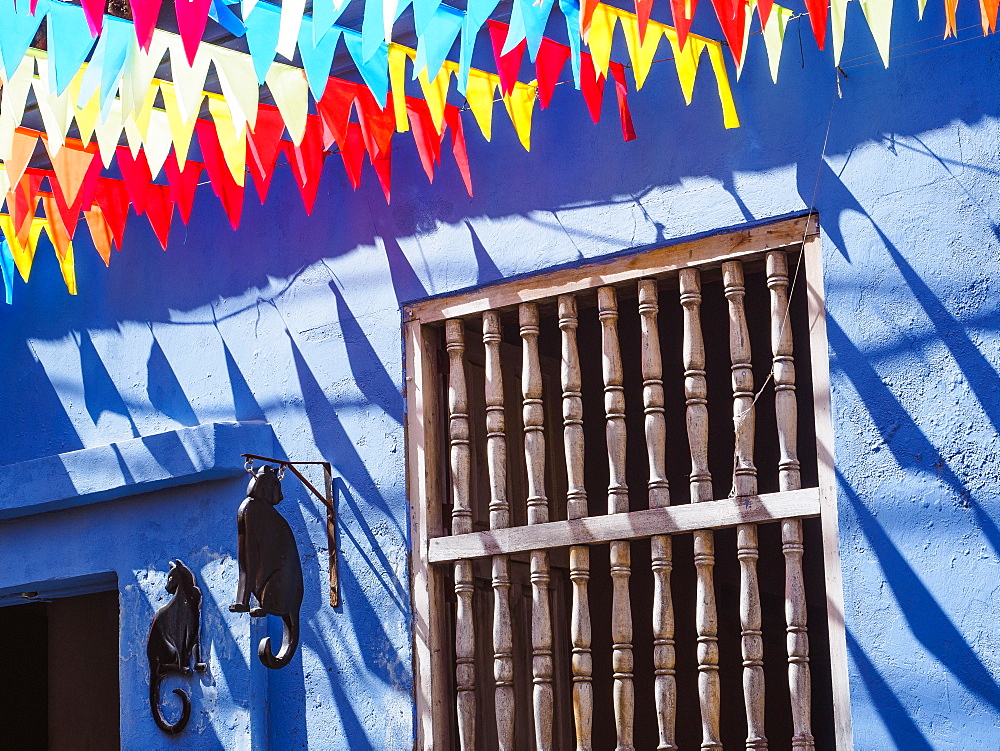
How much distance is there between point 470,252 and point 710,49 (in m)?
1.04

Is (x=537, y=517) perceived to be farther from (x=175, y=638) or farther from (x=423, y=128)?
(x=175, y=638)

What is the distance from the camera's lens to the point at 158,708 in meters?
4.93

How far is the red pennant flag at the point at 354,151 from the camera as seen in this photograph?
4.57 meters

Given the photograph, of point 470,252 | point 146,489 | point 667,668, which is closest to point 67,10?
point 470,252

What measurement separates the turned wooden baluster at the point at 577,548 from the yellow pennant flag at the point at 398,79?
80cm

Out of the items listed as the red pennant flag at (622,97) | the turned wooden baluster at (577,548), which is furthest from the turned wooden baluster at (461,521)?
the red pennant flag at (622,97)

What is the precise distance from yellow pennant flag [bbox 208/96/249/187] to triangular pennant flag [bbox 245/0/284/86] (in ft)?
1.65

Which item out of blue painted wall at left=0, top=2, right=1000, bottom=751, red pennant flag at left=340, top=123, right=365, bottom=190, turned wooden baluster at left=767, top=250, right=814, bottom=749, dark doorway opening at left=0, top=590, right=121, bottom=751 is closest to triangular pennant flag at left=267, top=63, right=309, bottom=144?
red pennant flag at left=340, top=123, right=365, bottom=190

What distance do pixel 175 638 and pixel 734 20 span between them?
2.79 meters

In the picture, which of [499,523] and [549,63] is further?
[499,523]

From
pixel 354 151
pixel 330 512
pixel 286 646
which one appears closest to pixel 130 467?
pixel 330 512

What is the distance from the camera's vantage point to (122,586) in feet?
16.9

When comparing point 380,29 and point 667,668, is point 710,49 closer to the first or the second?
point 380,29

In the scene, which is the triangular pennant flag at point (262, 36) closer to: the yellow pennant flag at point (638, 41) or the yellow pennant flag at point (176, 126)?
the yellow pennant flag at point (176, 126)
